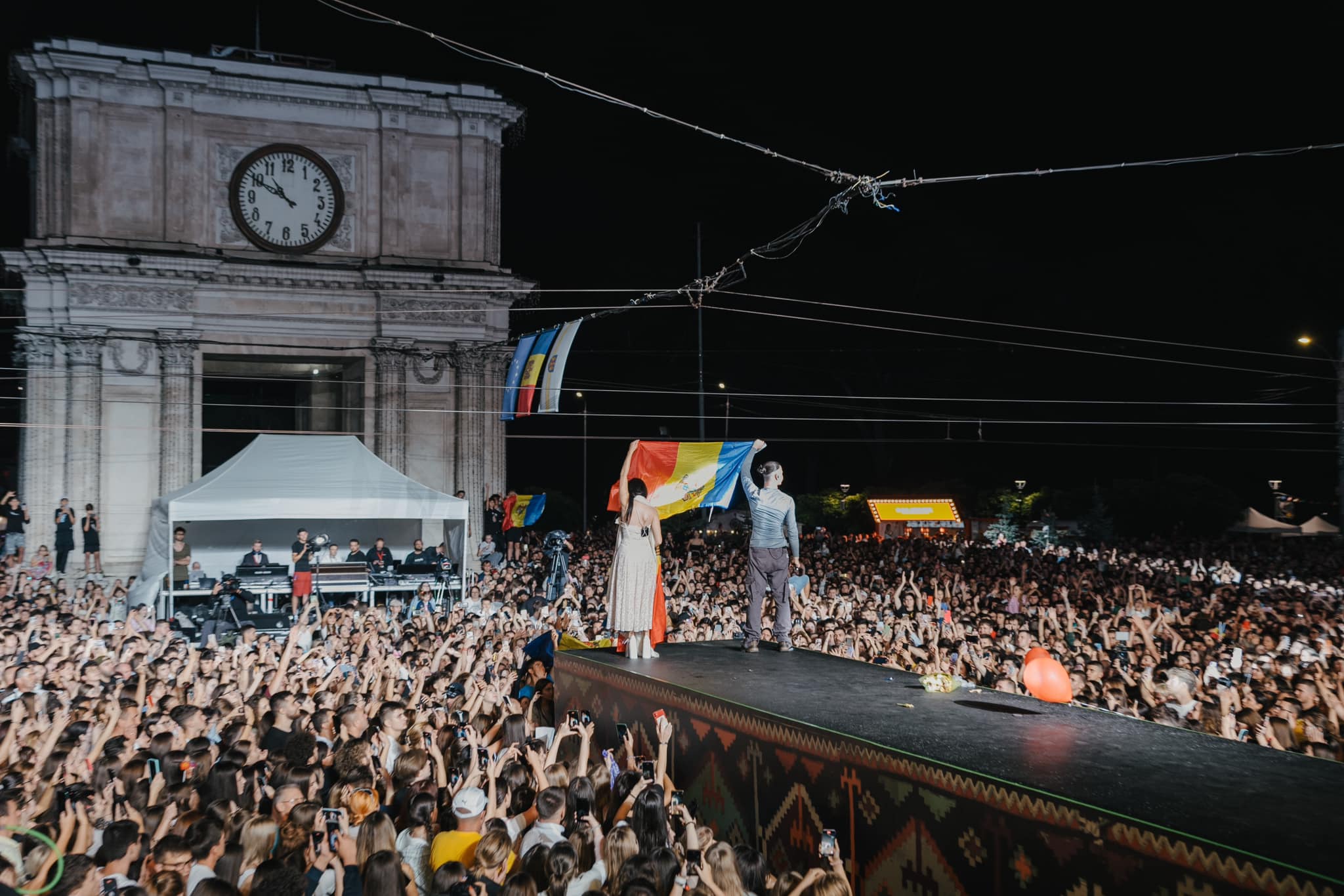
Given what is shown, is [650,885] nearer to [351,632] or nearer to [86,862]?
[86,862]

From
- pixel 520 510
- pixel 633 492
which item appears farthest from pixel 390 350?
pixel 633 492

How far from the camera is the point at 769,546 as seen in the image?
10859mm

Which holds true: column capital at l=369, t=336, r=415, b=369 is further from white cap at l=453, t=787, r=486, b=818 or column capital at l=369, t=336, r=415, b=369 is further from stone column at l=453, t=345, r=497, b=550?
white cap at l=453, t=787, r=486, b=818

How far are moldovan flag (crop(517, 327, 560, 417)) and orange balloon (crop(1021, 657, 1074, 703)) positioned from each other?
60.8 feet

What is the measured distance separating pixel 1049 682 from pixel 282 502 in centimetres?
1720

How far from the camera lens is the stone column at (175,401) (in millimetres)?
27594

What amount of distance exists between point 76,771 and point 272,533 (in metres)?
17.8

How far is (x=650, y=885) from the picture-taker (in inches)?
210

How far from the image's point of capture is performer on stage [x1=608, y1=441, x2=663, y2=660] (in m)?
10.5

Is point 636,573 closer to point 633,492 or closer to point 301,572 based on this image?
point 633,492

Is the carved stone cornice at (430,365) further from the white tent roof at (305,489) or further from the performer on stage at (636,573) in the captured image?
the performer on stage at (636,573)

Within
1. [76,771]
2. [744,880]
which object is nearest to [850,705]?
[744,880]

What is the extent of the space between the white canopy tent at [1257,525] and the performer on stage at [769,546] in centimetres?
3964

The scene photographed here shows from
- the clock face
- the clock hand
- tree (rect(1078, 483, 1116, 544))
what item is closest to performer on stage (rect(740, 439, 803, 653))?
the clock face
